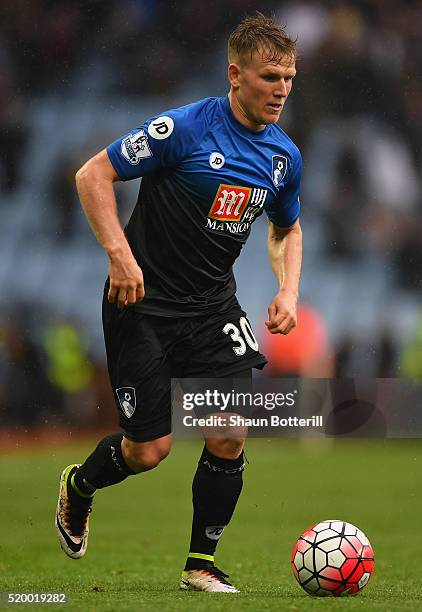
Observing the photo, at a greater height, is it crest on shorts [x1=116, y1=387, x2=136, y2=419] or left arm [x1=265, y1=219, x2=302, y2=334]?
left arm [x1=265, y1=219, x2=302, y2=334]

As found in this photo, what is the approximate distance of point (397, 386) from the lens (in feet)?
37.1

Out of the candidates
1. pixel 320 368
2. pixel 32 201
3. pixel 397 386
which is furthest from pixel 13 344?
pixel 397 386

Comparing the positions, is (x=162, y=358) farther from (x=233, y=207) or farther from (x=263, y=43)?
(x=263, y=43)

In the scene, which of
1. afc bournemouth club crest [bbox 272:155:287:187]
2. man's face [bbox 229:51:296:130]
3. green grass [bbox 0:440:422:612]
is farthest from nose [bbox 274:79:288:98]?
green grass [bbox 0:440:422:612]

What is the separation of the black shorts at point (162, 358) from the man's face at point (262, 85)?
2.52ft

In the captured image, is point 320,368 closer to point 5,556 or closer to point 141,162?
point 5,556

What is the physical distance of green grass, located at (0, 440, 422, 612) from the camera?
143 inches

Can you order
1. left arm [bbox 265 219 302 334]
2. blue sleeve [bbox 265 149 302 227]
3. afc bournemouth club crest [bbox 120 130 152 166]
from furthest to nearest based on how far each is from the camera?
1. blue sleeve [bbox 265 149 302 227]
2. left arm [bbox 265 219 302 334]
3. afc bournemouth club crest [bbox 120 130 152 166]

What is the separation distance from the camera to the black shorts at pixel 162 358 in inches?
154

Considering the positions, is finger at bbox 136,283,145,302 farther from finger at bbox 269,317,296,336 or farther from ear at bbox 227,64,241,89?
ear at bbox 227,64,241,89

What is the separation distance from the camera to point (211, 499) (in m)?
3.96

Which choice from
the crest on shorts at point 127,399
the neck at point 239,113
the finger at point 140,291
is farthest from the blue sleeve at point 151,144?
the crest on shorts at point 127,399

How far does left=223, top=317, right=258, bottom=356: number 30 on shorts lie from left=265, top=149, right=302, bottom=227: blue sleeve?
466 millimetres

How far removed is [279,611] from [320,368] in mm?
8777
